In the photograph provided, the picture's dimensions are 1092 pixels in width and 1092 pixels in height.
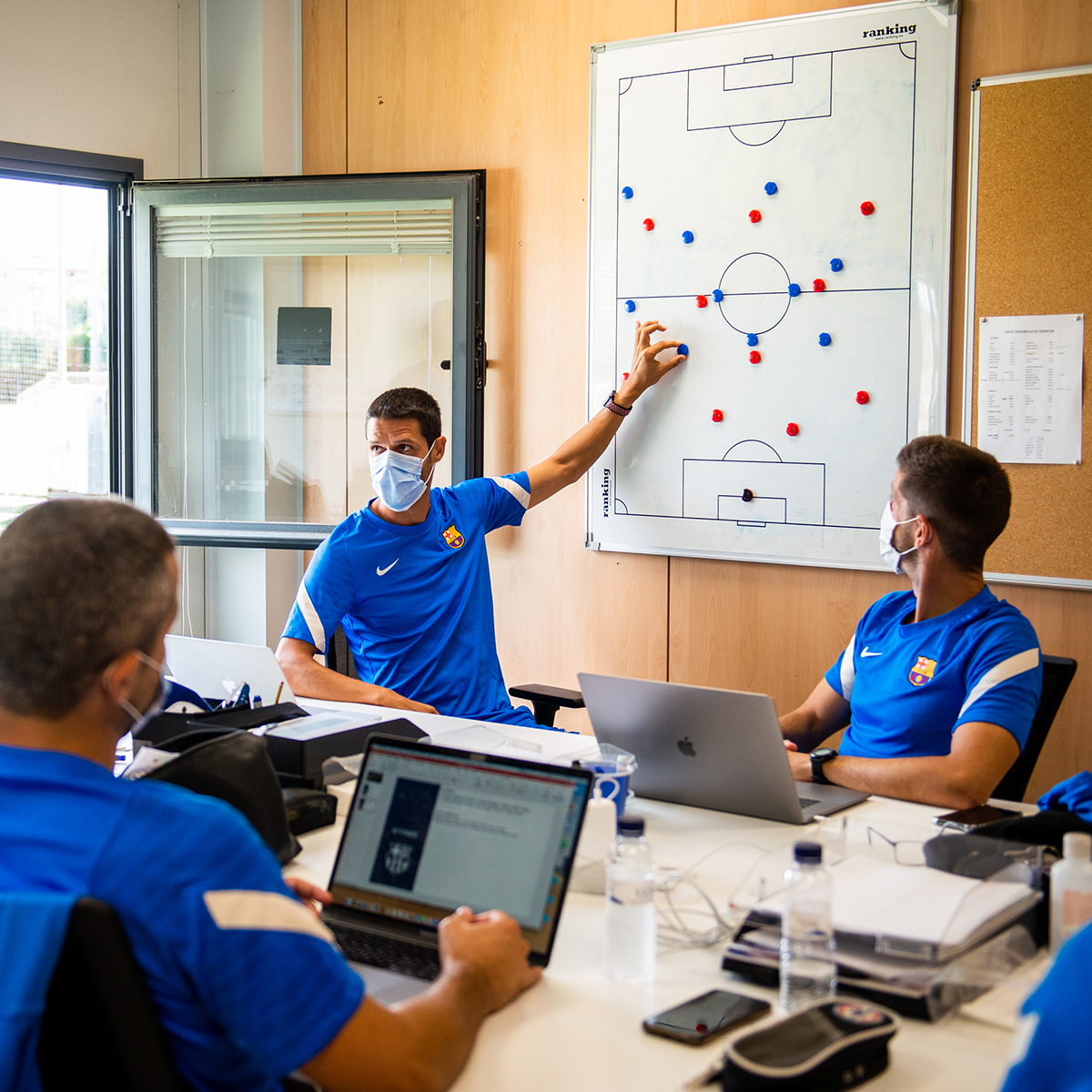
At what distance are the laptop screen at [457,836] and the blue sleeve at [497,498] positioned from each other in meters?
1.75

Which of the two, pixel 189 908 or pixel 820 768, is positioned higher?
pixel 189 908

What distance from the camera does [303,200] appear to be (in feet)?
11.9

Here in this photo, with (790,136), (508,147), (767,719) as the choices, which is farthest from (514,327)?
(767,719)

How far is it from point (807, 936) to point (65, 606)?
2.83 feet

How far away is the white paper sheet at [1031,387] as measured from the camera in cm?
269

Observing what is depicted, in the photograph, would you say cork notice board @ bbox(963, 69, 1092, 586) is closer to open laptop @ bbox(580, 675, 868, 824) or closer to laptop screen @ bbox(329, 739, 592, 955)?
open laptop @ bbox(580, 675, 868, 824)

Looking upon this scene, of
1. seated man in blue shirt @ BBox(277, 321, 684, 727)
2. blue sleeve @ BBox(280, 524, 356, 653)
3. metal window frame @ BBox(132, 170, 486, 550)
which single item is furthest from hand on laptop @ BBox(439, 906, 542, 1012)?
metal window frame @ BBox(132, 170, 486, 550)

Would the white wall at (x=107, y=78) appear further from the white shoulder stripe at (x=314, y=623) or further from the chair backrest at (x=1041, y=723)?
the chair backrest at (x=1041, y=723)

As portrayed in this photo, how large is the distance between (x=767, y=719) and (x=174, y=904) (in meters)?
1.02

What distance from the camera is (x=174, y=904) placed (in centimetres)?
92

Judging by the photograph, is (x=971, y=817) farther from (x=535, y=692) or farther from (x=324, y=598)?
(x=324, y=598)

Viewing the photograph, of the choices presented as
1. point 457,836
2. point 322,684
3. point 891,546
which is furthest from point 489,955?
point 322,684

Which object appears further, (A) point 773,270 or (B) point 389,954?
(A) point 773,270

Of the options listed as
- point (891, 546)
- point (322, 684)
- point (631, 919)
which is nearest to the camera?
point (631, 919)
